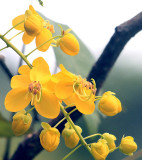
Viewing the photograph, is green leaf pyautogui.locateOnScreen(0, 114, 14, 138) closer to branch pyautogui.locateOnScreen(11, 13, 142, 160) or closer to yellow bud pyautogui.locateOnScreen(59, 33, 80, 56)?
Answer: branch pyautogui.locateOnScreen(11, 13, 142, 160)

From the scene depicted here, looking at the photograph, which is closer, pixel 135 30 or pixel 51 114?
pixel 51 114

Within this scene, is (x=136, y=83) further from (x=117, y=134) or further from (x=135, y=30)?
(x=135, y=30)

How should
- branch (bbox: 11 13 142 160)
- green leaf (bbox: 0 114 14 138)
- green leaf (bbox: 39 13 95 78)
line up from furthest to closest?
1. green leaf (bbox: 39 13 95 78)
2. green leaf (bbox: 0 114 14 138)
3. branch (bbox: 11 13 142 160)

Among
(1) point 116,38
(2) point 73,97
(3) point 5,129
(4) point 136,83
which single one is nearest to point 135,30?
(1) point 116,38

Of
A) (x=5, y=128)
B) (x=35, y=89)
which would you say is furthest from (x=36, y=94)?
(x=5, y=128)

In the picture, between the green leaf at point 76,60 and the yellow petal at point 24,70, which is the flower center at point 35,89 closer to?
the yellow petal at point 24,70

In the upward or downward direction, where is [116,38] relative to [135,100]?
upward

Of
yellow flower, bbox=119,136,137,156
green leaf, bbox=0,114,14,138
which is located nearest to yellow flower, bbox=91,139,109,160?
yellow flower, bbox=119,136,137,156
